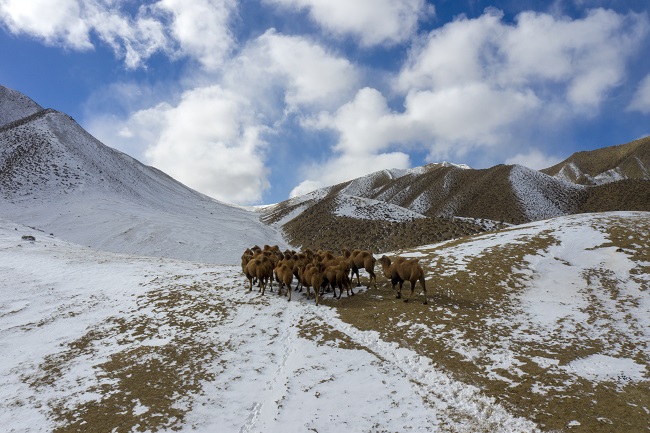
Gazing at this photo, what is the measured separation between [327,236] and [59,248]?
35783 millimetres

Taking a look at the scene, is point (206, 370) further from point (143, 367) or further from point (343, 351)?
point (343, 351)

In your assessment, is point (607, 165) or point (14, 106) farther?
point (607, 165)

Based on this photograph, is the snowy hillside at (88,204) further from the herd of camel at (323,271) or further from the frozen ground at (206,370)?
the frozen ground at (206,370)

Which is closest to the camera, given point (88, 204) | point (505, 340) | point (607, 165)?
point (505, 340)

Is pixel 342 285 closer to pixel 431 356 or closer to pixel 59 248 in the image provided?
pixel 431 356

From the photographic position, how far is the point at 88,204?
5062 centimetres

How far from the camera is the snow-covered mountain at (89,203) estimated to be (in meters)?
41.2

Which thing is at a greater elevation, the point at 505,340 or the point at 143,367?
the point at 143,367

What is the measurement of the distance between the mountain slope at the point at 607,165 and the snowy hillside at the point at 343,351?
155515 millimetres

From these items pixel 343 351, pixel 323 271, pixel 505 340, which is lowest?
pixel 505 340

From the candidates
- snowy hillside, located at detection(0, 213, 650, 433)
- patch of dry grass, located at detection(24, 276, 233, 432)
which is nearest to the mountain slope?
snowy hillside, located at detection(0, 213, 650, 433)

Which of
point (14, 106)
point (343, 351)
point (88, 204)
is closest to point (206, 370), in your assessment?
point (343, 351)

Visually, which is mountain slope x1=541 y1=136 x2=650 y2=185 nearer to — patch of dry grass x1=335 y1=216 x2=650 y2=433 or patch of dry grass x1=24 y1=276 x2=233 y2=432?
patch of dry grass x1=335 y1=216 x2=650 y2=433

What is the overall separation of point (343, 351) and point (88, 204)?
54.0 m
